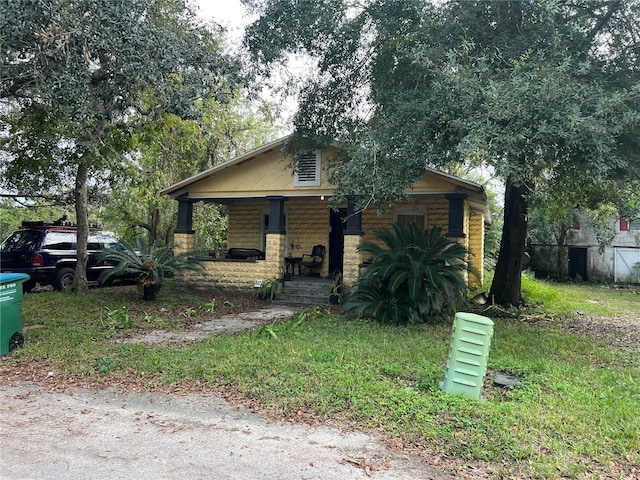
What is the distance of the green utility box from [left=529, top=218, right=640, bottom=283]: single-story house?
66.8 feet

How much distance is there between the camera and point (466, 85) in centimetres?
637

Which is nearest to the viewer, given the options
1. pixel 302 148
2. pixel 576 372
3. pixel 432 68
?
pixel 576 372

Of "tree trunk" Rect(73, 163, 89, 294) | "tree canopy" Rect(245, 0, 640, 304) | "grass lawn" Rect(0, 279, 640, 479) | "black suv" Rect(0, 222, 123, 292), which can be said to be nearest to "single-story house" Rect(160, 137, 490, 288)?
"tree trunk" Rect(73, 163, 89, 294)

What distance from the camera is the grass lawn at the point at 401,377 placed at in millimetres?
3639

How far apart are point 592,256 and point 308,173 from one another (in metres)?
17.0

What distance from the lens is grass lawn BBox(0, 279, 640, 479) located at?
364 centimetres

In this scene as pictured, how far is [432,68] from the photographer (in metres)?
7.38

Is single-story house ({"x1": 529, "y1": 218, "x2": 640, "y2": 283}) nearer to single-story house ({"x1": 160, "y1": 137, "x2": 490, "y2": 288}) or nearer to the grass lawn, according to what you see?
single-story house ({"x1": 160, "y1": 137, "x2": 490, "y2": 288})

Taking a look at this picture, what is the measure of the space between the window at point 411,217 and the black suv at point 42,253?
25.6ft

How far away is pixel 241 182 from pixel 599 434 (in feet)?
36.2

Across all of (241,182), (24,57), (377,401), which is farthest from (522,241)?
(24,57)

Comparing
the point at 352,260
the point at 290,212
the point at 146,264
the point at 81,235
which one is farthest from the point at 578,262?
the point at 81,235

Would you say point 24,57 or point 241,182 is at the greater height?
point 24,57

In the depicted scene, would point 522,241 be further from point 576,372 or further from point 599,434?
point 599,434
